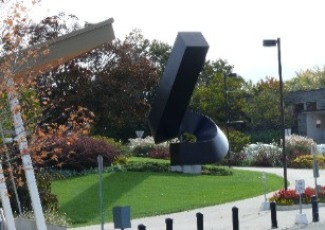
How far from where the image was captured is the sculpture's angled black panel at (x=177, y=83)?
3550cm

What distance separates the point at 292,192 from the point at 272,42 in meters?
5.73

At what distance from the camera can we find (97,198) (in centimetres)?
3120

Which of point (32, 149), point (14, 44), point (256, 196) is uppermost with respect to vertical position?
point (14, 44)

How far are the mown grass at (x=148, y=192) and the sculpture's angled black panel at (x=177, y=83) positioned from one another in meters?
2.38

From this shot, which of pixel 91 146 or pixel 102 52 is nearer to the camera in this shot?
pixel 91 146

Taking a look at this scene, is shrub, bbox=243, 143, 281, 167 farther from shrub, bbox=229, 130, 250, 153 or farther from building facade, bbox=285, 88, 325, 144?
building facade, bbox=285, 88, 325, 144

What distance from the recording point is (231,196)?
3350 centimetres

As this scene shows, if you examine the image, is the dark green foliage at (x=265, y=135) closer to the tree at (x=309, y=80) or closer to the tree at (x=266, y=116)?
the tree at (x=266, y=116)

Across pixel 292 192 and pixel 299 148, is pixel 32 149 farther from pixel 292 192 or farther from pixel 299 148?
pixel 299 148

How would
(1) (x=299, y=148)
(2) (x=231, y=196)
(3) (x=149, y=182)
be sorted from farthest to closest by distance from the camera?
(1) (x=299, y=148)
(3) (x=149, y=182)
(2) (x=231, y=196)

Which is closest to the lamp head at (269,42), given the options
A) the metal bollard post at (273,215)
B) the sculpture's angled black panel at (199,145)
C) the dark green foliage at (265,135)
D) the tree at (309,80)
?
the sculpture's angled black panel at (199,145)

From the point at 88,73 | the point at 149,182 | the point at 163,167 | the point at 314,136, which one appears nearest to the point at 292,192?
the point at 149,182

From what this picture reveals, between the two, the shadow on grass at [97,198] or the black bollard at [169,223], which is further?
the shadow on grass at [97,198]

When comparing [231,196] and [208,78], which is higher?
[208,78]
